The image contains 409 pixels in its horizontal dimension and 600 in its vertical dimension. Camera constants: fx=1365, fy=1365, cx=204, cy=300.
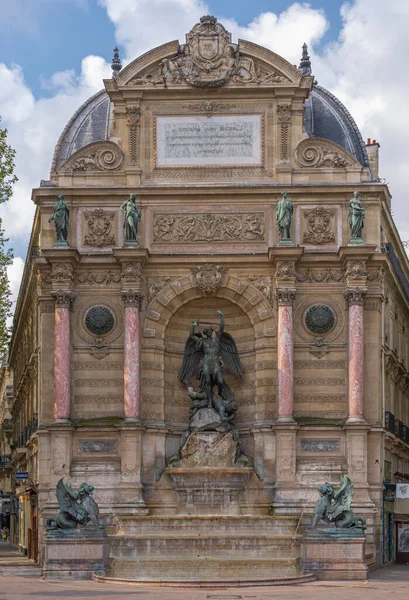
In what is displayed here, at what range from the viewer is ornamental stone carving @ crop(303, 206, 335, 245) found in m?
48.3

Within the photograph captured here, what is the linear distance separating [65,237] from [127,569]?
42.0ft

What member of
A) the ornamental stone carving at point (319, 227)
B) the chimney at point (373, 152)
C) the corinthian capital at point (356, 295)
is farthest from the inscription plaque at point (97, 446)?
the chimney at point (373, 152)

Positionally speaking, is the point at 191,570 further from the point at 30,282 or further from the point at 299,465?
the point at 30,282

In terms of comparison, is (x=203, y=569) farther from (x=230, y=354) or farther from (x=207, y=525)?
(x=230, y=354)

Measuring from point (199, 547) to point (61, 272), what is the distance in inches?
456

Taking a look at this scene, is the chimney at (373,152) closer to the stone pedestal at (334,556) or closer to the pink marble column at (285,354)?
the pink marble column at (285,354)

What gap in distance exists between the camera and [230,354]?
49188 mm

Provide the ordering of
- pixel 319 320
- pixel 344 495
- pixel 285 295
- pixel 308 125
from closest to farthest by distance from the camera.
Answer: pixel 344 495 → pixel 285 295 → pixel 319 320 → pixel 308 125

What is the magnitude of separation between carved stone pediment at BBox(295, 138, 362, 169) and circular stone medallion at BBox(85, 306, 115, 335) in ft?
28.7

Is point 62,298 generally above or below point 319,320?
above

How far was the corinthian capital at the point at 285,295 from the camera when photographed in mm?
47594

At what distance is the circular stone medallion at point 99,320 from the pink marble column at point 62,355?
0.83 meters

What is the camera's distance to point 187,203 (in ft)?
160

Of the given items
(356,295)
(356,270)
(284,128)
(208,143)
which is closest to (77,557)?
(356,295)
